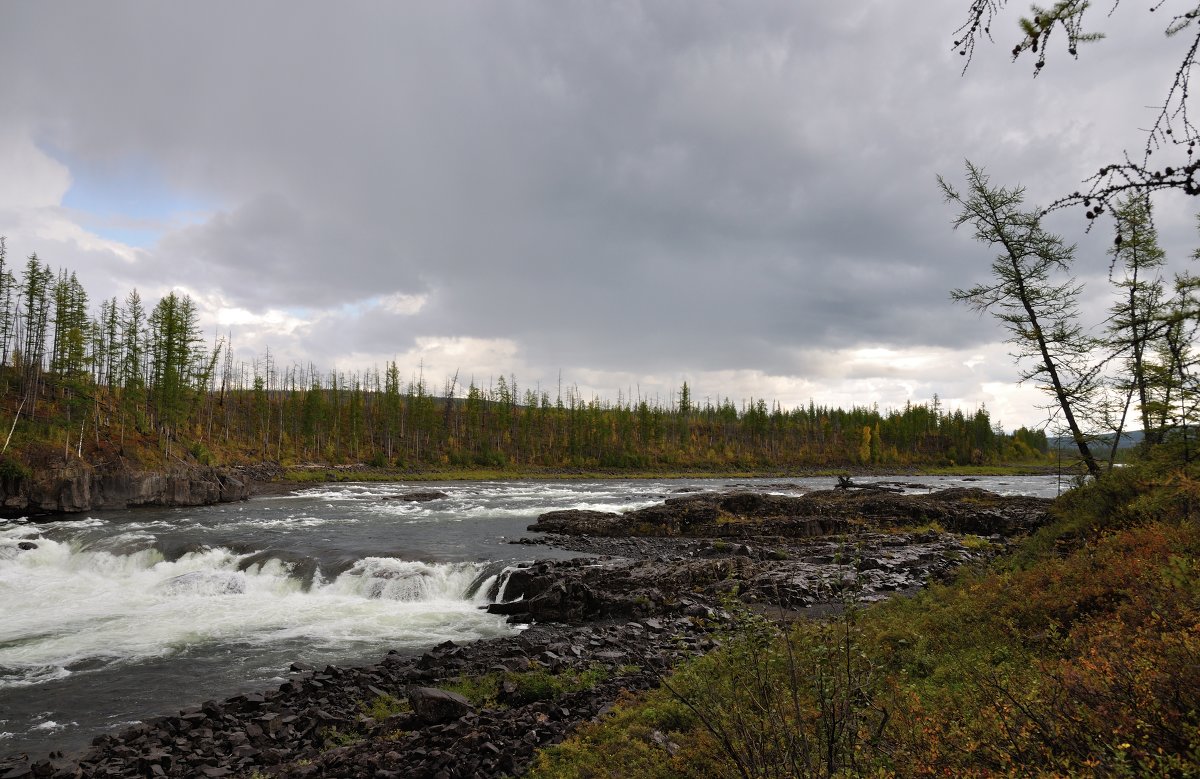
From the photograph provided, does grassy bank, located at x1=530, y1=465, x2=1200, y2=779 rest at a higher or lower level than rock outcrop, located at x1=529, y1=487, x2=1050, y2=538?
higher

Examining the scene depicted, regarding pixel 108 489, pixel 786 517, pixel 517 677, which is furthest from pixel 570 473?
pixel 517 677

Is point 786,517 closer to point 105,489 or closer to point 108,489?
point 108,489

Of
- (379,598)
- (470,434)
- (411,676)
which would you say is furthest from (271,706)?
(470,434)

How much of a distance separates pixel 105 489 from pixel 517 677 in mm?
44843

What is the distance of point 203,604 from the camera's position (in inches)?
743

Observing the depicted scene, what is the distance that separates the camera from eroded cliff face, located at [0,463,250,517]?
37156 mm

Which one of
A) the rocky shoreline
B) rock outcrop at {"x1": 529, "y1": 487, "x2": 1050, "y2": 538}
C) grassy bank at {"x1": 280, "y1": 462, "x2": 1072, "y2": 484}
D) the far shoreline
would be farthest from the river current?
grassy bank at {"x1": 280, "y1": 462, "x2": 1072, "y2": 484}

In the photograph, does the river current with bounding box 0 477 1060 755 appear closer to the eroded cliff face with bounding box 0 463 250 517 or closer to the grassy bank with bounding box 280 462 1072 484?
the eroded cliff face with bounding box 0 463 250 517

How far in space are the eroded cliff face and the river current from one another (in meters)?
5.87

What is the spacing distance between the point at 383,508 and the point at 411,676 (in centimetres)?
3269

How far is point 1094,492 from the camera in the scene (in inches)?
550

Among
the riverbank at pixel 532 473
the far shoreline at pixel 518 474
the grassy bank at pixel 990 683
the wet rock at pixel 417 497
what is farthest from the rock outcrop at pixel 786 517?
the far shoreline at pixel 518 474

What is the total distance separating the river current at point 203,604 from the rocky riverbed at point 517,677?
1.34m

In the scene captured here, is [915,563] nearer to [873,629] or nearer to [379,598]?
[873,629]
